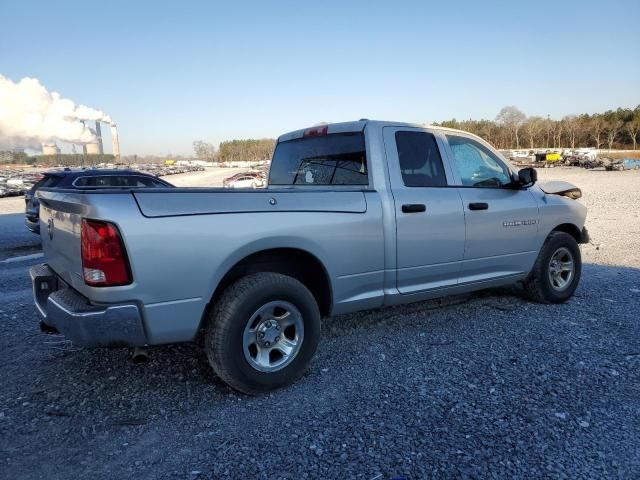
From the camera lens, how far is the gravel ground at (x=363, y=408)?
7.77ft

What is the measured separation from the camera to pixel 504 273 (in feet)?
14.8

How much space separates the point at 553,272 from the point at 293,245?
343 centimetres

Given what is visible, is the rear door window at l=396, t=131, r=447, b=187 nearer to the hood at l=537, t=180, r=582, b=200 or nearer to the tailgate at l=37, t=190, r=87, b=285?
the hood at l=537, t=180, r=582, b=200

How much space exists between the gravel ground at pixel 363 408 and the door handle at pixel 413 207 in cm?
121

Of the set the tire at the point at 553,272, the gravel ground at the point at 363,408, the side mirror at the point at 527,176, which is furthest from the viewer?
the tire at the point at 553,272

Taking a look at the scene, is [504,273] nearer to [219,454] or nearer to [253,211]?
[253,211]

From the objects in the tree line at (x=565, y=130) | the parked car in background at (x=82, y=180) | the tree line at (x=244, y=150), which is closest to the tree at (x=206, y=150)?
the tree line at (x=244, y=150)

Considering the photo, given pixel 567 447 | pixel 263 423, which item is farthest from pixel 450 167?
pixel 263 423

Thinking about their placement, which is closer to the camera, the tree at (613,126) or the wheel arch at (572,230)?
the wheel arch at (572,230)

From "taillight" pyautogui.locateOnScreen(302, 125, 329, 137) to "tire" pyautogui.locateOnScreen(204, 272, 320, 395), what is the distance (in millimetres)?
1674

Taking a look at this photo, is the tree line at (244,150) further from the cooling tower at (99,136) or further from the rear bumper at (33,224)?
the rear bumper at (33,224)

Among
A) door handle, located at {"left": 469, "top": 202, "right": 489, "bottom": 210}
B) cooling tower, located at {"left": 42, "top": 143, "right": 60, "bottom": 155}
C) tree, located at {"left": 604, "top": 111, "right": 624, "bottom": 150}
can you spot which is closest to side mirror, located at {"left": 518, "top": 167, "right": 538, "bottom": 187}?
door handle, located at {"left": 469, "top": 202, "right": 489, "bottom": 210}

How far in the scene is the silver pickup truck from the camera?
2.57 metres

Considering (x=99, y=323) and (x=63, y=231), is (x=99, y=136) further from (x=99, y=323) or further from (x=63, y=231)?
(x=99, y=323)
